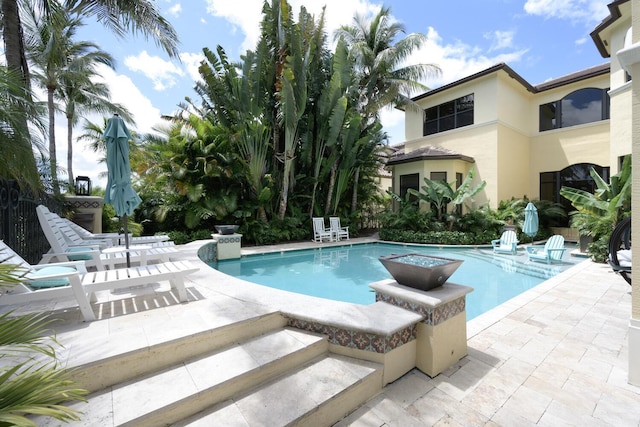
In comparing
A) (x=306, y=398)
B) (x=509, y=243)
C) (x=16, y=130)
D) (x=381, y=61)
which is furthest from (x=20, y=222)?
(x=381, y=61)

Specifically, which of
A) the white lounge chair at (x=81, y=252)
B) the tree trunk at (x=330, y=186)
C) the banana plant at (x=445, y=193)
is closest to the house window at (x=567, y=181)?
the banana plant at (x=445, y=193)

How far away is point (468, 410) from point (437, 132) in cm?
1827

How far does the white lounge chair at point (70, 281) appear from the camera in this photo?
312cm

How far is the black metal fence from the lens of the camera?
4.61 metres

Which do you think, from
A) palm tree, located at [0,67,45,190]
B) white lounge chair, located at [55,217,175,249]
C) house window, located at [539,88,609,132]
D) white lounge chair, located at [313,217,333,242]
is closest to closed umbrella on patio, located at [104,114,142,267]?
palm tree, located at [0,67,45,190]

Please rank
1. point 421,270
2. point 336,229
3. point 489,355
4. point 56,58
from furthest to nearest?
point 336,229, point 56,58, point 489,355, point 421,270

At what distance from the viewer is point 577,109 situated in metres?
15.4

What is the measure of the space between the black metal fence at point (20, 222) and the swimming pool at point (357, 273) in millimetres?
4530

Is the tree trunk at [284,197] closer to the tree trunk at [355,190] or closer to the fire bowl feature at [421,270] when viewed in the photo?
the tree trunk at [355,190]

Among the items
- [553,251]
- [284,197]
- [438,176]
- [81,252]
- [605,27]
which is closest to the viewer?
[81,252]

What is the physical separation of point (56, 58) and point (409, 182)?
1869 centimetres

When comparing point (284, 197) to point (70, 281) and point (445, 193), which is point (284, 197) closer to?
point (445, 193)

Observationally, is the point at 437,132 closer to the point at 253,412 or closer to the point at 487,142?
the point at 487,142

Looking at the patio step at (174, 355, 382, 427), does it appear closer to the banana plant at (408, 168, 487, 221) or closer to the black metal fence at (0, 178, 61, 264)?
the black metal fence at (0, 178, 61, 264)
